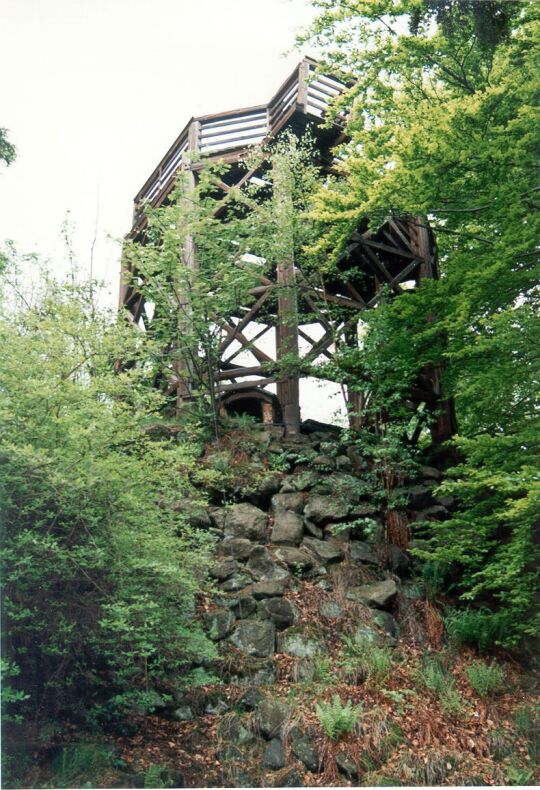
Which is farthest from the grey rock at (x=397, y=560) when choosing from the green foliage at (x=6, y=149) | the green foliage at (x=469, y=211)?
the green foliage at (x=6, y=149)

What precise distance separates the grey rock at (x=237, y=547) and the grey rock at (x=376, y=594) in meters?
1.02

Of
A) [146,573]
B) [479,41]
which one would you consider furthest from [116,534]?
[479,41]

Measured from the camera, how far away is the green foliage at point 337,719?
15.1 ft

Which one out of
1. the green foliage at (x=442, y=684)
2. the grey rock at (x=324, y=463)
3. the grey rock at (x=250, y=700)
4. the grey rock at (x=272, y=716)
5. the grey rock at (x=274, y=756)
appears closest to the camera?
the grey rock at (x=274, y=756)

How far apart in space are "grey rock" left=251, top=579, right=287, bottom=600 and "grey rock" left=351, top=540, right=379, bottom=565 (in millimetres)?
1002

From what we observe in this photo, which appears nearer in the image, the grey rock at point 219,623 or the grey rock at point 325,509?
the grey rock at point 219,623

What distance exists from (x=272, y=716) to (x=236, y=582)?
1420 mm

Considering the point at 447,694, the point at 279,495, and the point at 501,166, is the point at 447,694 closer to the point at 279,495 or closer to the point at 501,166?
the point at 279,495

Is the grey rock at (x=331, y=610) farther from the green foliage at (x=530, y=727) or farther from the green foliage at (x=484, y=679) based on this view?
the green foliage at (x=530, y=727)

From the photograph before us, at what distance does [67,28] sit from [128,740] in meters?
5.25

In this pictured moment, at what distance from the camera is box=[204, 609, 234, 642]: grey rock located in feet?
18.3

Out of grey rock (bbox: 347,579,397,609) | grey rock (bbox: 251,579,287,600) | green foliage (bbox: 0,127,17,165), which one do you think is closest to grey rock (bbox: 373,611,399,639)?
grey rock (bbox: 347,579,397,609)

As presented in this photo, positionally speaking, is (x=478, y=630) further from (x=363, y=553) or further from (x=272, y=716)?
(x=272, y=716)

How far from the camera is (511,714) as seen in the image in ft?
17.1
